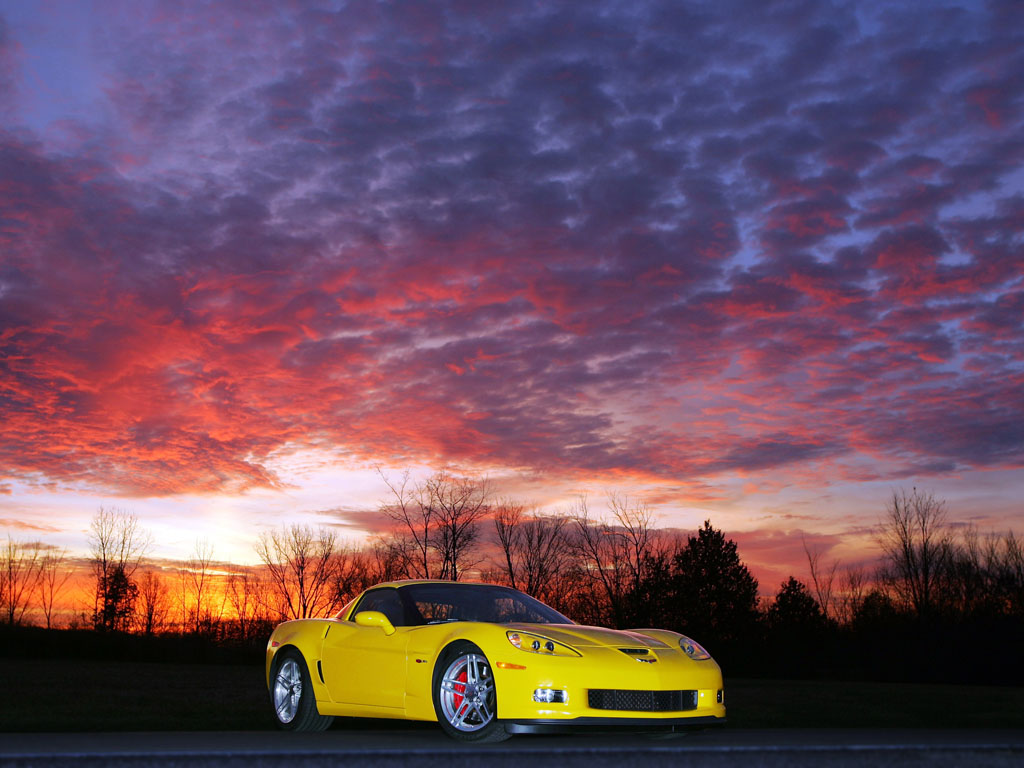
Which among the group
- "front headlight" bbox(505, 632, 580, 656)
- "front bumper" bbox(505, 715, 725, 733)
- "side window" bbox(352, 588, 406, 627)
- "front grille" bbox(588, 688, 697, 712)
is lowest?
"front bumper" bbox(505, 715, 725, 733)

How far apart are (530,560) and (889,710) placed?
55.3m

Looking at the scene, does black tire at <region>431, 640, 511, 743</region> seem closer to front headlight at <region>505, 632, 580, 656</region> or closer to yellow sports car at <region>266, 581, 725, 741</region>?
yellow sports car at <region>266, 581, 725, 741</region>

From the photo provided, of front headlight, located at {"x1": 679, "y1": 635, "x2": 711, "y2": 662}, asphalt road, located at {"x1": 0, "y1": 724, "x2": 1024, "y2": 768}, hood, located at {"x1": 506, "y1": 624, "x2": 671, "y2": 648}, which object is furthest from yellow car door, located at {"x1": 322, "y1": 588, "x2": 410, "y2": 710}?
front headlight, located at {"x1": 679, "y1": 635, "x2": 711, "y2": 662}

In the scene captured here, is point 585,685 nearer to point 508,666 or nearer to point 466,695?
point 508,666

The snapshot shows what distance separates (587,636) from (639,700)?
2.54 ft

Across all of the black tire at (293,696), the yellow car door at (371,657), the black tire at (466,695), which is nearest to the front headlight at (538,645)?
the black tire at (466,695)

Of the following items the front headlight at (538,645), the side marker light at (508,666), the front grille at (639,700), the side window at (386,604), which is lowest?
the front grille at (639,700)

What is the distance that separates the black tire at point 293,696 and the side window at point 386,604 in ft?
2.90

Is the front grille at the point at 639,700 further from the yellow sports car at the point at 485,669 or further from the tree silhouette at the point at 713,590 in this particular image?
the tree silhouette at the point at 713,590

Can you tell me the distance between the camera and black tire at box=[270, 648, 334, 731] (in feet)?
32.0

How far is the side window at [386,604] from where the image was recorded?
9.18 m

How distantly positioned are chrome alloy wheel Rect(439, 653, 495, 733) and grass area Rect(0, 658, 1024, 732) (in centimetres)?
418

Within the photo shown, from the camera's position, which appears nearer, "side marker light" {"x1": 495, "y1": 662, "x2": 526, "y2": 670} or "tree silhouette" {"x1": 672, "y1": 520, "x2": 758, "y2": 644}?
"side marker light" {"x1": 495, "y1": 662, "x2": 526, "y2": 670}

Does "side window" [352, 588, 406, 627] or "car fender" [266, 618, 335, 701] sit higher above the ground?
"side window" [352, 588, 406, 627]
